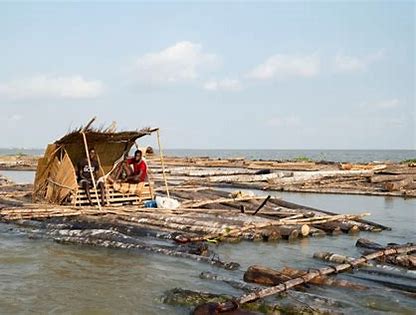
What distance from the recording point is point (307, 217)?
12648 mm

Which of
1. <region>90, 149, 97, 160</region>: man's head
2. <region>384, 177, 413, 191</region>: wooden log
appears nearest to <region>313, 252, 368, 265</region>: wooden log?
<region>90, 149, 97, 160</region>: man's head

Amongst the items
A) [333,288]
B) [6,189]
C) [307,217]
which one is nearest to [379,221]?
[307,217]

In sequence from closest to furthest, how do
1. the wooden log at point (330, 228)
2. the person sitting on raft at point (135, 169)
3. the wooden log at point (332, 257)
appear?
the wooden log at point (332, 257), the wooden log at point (330, 228), the person sitting on raft at point (135, 169)

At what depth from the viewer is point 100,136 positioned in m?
14.1

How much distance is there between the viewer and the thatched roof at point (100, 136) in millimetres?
13575

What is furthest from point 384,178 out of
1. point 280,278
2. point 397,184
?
point 280,278

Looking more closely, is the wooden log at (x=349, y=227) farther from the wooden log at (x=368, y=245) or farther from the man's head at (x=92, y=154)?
the man's head at (x=92, y=154)

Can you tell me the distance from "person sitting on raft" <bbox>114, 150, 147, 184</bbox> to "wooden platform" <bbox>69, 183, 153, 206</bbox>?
33cm

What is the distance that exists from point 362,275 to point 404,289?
2.74ft

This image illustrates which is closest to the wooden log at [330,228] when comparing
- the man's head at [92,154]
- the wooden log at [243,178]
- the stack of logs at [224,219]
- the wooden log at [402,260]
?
the stack of logs at [224,219]

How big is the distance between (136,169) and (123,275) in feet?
20.6

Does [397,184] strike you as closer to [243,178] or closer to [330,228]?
[243,178]

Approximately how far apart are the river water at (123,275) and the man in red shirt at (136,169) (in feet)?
11.5

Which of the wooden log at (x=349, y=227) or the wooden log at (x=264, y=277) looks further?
the wooden log at (x=349, y=227)
